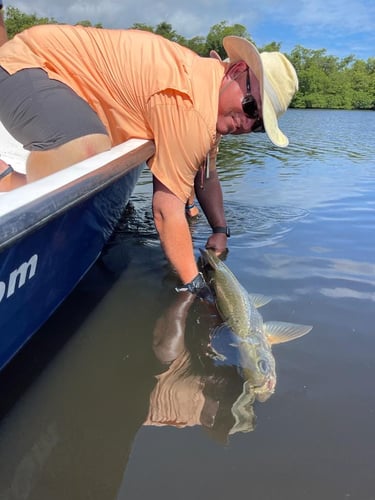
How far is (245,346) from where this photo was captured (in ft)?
8.04

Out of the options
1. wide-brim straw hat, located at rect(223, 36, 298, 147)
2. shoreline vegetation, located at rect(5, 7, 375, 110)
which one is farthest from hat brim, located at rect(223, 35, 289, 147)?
shoreline vegetation, located at rect(5, 7, 375, 110)

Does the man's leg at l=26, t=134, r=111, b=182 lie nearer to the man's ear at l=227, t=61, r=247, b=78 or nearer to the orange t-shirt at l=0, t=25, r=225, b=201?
the orange t-shirt at l=0, t=25, r=225, b=201

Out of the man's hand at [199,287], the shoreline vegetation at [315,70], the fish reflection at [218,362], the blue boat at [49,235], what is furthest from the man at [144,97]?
the shoreline vegetation at [315,70]

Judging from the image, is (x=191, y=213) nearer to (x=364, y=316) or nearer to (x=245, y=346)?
(x=364, y=316)

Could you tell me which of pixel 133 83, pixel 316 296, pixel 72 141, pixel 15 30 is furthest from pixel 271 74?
pixel 15 30

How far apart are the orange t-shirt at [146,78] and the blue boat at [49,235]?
27 centimetres

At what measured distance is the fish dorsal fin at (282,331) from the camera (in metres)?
2.65

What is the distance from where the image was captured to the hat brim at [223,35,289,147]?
8.50 ft

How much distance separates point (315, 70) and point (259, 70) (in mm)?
78754

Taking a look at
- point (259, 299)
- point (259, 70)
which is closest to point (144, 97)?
point (259, 70)

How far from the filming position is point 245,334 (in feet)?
8.32

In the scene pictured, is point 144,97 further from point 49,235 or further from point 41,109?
point 49,235

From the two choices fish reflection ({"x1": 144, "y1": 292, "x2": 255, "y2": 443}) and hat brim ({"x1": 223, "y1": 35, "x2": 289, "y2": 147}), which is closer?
fish reflection ({"x1": 144, "y1": 292, "x2": 255, "y2": 443})

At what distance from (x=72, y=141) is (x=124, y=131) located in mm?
537
